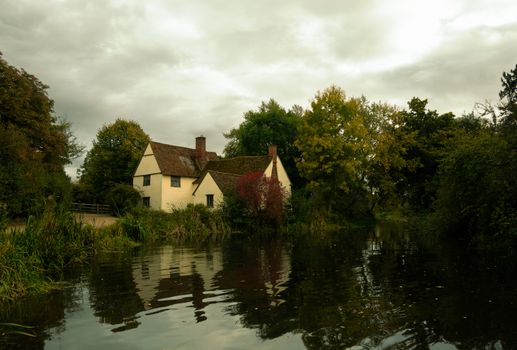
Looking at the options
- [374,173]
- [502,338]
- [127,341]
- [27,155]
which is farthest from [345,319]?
[374,173]

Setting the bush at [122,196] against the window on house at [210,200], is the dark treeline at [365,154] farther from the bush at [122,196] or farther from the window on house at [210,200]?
the bush at [122,196]

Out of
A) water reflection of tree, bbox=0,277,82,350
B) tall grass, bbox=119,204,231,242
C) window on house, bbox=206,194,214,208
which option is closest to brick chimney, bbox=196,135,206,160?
window on house, bbox=206,194,214,208

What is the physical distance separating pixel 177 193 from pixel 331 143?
1690 cm

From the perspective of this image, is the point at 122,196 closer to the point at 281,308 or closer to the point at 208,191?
the point at 208,191

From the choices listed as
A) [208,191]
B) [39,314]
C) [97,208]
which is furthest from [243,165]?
[39,314]

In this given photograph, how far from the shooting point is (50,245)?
44.2 ft

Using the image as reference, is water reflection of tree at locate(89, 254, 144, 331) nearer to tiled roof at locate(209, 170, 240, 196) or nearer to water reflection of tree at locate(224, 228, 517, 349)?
water reflection of tree at locate(224, 228, 517, 349)

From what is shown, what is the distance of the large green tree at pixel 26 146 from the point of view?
26766 millimetres

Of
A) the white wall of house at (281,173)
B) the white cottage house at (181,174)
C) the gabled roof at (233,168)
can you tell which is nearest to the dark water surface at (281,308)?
the gabled roof at (233,168)

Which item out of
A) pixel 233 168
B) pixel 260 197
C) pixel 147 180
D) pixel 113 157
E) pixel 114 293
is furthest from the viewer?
pixel 113 157

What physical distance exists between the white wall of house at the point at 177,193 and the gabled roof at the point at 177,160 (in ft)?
2.45

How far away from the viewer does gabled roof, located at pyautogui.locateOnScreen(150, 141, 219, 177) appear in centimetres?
4422

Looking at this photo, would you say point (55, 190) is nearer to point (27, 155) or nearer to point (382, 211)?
point (27, 155)

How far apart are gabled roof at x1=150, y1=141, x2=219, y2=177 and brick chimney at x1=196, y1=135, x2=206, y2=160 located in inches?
12.2
